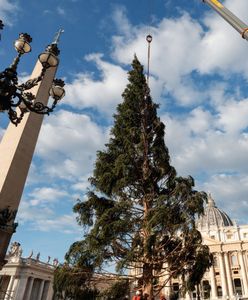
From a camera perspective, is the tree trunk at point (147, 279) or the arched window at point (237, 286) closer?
the tree trunk at point (147, 279)

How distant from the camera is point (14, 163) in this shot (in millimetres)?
7812

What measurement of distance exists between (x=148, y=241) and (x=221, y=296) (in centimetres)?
5229

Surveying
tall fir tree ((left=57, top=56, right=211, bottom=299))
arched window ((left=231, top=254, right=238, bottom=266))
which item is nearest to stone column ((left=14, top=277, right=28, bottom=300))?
tall fir tree ((left=57, top=56, right=211, bottom=299))

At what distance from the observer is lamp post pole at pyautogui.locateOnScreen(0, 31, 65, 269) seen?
7.07 m

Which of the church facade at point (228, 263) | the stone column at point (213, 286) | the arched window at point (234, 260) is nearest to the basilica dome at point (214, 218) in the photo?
the church facade at point (228, 263)

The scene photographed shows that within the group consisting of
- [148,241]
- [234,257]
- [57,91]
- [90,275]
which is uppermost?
[234,257]

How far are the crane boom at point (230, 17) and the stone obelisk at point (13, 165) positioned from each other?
5.50 m

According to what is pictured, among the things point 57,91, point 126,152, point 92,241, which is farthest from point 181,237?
point 57,91

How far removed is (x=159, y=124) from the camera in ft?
51.3

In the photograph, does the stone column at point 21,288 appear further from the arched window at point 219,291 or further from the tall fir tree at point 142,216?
the arched window at point 219,291

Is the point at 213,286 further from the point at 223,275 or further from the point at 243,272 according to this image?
the point at 243,272

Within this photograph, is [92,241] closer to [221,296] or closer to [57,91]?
[57,91]

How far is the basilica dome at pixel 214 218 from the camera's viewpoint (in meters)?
74.5

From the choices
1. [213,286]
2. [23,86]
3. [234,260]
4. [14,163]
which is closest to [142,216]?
[14,163]
